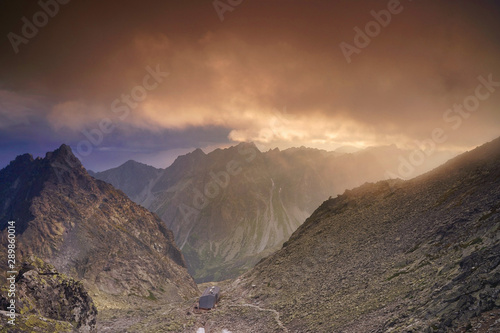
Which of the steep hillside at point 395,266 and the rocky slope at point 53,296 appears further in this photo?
the rocky slope at point 53,296

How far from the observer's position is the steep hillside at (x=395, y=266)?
28703 millimetres

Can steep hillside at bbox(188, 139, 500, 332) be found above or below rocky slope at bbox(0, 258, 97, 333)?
below

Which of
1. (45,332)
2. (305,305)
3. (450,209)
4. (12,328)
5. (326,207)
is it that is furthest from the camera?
(326,207)

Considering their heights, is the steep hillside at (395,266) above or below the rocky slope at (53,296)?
below

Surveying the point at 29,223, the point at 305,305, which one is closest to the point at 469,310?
the point at 305,305

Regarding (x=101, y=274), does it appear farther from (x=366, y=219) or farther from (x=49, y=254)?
(x=366, y=219)

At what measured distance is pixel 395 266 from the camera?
165ft

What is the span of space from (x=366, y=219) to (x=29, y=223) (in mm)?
220708

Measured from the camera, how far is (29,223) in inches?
7731

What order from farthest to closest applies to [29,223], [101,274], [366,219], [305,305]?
[29,223], [101,274], [366,219], [305,305]

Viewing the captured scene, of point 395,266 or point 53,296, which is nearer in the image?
point 53,296

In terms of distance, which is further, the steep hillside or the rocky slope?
the rocky slope

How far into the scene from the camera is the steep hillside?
28703 millimetres

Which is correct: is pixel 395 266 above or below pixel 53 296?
below
